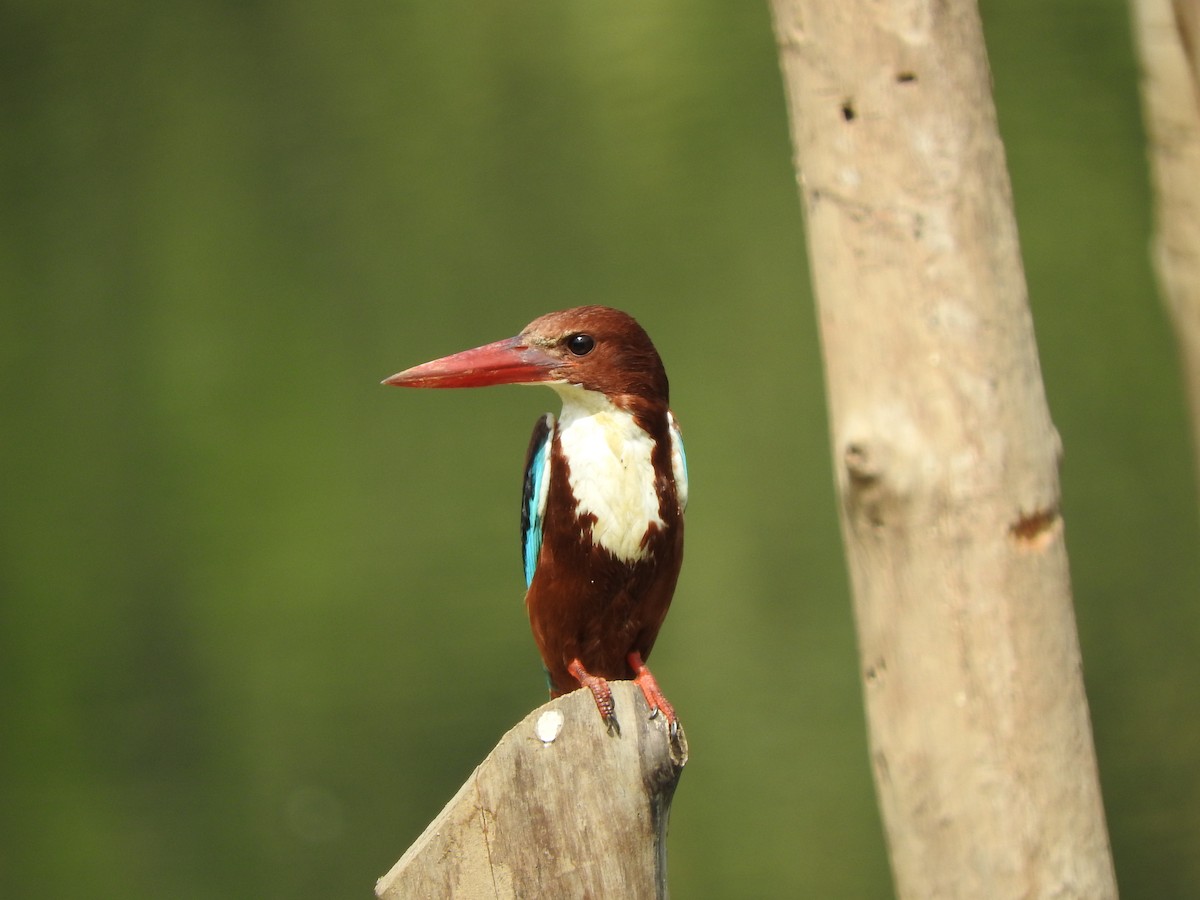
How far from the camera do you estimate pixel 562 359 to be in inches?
66.2

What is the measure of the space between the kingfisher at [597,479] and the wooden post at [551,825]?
287 mm

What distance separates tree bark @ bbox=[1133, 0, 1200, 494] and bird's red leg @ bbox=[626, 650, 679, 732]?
725 mm

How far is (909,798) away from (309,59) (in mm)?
2422

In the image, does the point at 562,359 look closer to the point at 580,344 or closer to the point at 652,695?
the point at 580,344

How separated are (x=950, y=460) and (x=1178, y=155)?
0.44 metres

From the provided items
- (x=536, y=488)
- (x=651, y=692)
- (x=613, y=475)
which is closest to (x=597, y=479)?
(x=613, y=475)

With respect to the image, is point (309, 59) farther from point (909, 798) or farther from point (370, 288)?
point (909, 798)

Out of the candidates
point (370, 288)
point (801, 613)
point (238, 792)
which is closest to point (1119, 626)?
point (801, 613)

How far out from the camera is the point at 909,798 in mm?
1359

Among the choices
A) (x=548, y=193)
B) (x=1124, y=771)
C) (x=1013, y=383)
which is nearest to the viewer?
(x=1013, y=383)

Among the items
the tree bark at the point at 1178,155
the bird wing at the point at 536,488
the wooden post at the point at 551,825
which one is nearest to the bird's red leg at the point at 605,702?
the wooden post at the point at 551,825

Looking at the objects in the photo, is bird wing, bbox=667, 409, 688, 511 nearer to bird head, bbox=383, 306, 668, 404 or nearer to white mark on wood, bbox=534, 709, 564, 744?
bird head, bbox=383, 306, 668, 404

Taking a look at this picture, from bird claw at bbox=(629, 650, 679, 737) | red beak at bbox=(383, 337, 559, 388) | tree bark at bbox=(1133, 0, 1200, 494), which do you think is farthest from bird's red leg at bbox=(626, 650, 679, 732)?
tree bark at bbox=(1133, 0, 1200, 494)

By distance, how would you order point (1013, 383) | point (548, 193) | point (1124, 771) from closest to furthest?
point (1013, 383) < point (1124, 771) < point (548, 193)
